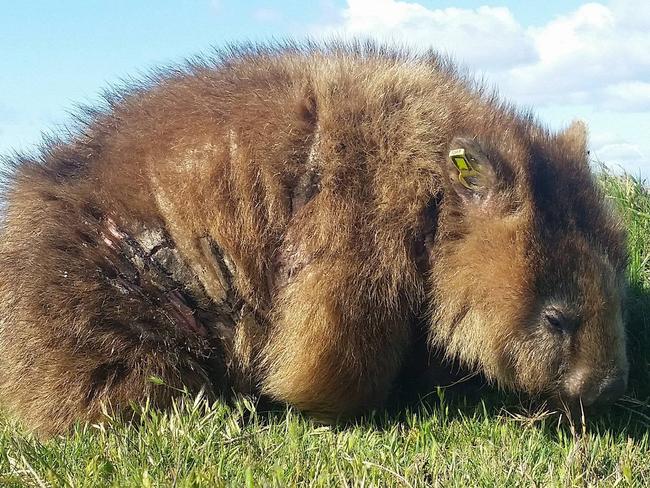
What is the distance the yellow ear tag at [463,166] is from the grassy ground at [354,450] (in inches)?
49.5

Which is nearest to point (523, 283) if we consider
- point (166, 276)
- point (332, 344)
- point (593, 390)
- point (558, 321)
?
point (558, 321)

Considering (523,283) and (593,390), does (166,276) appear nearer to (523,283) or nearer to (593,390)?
(523,283)

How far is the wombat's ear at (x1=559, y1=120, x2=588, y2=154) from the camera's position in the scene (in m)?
5.72

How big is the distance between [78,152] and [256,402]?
6.60ft

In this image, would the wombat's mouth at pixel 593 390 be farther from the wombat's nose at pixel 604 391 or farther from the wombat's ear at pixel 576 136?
the wombat's ear at pixel 576 136

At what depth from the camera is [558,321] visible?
16.1 ft

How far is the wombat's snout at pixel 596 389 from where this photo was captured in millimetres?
4824

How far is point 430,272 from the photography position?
5086mm

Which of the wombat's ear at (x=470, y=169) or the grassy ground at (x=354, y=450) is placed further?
the wombat's ear at (x=470, y=169)

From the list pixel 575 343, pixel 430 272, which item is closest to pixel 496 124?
pixel 430 272

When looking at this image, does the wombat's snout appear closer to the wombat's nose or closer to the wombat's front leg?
the wombat's nose

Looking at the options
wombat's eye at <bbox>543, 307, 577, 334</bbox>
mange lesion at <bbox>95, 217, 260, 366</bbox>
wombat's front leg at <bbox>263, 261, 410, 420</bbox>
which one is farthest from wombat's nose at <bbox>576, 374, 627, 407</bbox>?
mange lesion at <bbox>95, 217, 260, 366</bbox>

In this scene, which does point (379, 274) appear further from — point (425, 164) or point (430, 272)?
point (425, 164)

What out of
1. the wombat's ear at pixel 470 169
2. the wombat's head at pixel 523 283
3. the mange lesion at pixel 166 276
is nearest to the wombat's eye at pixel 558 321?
the wombat's head at pixel 523 283
